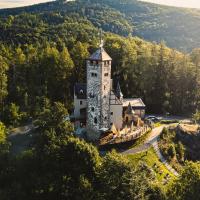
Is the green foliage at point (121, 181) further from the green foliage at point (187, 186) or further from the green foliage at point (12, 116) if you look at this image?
the green foliage at point (12, 116)

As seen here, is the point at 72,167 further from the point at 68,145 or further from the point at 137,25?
the point at 137,25

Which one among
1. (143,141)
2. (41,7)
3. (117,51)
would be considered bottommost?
(143,141)

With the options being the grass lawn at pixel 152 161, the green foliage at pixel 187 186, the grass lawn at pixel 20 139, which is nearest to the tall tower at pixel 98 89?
the grass lawn at pixel 152 161

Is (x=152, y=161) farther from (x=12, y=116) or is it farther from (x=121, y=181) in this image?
(x=12, y=116)

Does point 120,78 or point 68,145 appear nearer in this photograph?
point 68,145

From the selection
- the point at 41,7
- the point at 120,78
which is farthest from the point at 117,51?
the point at 41,7

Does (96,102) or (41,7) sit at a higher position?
(41,7)
